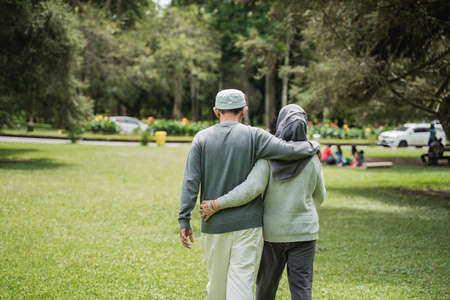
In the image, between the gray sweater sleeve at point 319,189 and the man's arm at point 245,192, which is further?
the gray sweater sleeve at point 319,189

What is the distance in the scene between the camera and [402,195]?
1312cm

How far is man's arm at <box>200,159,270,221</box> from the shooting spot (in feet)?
11.4

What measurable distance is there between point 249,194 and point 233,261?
0.52m

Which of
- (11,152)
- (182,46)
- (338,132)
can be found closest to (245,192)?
(11,152)

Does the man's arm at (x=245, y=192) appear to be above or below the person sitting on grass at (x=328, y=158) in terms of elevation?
above

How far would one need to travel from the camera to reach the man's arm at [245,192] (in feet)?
11.4

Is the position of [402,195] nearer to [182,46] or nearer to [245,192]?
[245,192]

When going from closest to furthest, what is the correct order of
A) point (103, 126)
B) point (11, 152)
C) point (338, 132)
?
point (11, 152) → point (103, 126) → point (338, 132)

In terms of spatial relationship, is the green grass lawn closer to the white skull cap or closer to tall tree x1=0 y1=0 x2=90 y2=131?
the white skull cap

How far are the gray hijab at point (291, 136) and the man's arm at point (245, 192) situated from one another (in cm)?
10

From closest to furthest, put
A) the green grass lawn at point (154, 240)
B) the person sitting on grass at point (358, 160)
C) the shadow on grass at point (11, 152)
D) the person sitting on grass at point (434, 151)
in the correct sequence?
1. the green grass lawn at point (154, 240)
2. the person sitting on grass at point (358, 160)
3. the person sitting on grass at point (434, 151)
4. the shadow on grass at point (11, 152)

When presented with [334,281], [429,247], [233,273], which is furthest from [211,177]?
[429,247]

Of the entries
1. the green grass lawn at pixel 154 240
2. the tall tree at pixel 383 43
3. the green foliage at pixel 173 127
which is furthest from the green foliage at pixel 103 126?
the tall tree at pixel 383 43

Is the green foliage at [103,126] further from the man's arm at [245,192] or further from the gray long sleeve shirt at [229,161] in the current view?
the man's arm at [245,192]
